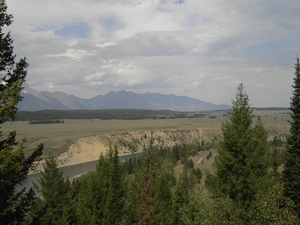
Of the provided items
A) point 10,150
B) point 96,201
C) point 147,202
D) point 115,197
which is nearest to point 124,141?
point 96,201

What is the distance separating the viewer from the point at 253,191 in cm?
1321

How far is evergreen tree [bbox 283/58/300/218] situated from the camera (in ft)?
53.0

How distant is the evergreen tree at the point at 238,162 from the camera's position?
13.3m

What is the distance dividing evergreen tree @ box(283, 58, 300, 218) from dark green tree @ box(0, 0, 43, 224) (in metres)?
13.3

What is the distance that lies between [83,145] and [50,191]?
3349 inches

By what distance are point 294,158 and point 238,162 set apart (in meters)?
5.13

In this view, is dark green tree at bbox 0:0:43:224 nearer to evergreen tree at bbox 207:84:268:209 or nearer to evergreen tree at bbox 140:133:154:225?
evergreen tree at bbox 140:133:154:225

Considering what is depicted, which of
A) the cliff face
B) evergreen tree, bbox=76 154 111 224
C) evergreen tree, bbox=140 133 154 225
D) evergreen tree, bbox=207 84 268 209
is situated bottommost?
the cliff face

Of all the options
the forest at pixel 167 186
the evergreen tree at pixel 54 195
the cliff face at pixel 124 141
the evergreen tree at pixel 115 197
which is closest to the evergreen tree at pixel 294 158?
the forest at pixel 167 186

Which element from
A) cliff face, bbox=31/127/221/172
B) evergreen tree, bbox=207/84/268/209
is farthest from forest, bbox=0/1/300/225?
cliff face, bbox=31/127/221/172

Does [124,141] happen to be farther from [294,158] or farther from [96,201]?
[294,158]

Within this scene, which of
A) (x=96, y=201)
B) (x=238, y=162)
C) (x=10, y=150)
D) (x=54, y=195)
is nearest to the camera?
(x=10, y=150)

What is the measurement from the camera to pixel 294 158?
667 inches

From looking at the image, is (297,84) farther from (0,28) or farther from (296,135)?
(0,28)
